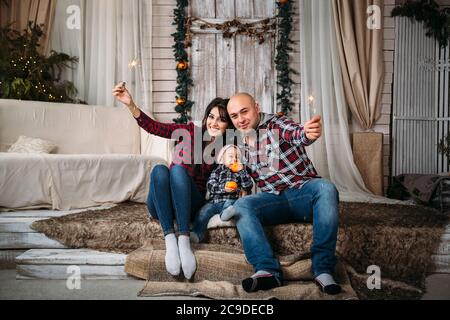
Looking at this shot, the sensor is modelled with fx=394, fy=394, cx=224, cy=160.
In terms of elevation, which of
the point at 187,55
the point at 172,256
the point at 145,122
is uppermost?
the point at 187,55

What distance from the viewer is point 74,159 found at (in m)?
2.62

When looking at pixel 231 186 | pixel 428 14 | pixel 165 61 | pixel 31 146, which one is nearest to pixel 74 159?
pixel 31 146

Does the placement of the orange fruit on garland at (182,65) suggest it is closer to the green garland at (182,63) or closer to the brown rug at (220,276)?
the green garland at (182,63)

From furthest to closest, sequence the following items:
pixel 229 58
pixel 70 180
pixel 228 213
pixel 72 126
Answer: pixel 229 58, pixel 72 126, pixel 70 180, pixel 228 213

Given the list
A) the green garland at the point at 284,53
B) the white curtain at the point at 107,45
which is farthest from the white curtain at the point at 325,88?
the white curtain at the point at 107,45

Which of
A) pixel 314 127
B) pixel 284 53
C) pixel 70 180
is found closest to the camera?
pixel 314 127

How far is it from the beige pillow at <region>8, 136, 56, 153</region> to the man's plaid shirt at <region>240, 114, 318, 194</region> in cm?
187

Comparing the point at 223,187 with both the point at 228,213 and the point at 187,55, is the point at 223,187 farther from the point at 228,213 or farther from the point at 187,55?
the point at 187,55

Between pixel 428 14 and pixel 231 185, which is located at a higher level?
pixel 428 14

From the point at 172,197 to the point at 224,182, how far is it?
0.31 m

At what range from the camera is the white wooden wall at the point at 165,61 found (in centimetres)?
398

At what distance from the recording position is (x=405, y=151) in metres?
4.05

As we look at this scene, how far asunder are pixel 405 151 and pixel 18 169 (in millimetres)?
3523
